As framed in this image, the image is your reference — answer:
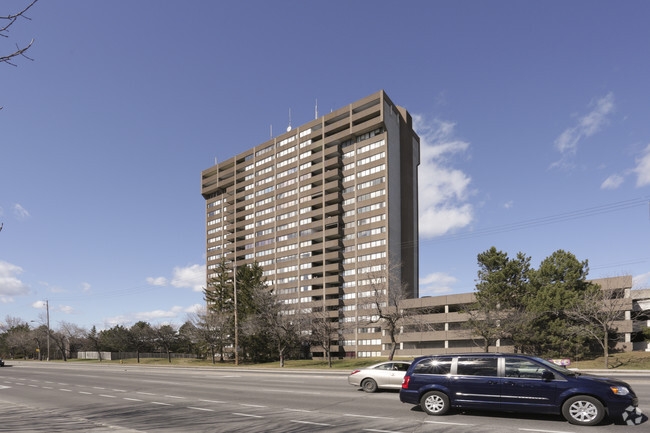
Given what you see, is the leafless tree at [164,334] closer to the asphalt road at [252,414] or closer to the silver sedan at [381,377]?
the asphalt road at [252,414]

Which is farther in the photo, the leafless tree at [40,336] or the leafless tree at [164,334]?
the leafless tree at [40,336]

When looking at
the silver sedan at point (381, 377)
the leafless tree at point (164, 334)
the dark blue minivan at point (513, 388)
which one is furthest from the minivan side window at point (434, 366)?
the leafless tree at point (164, 334)

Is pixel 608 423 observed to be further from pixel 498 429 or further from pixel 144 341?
pixel 144 341

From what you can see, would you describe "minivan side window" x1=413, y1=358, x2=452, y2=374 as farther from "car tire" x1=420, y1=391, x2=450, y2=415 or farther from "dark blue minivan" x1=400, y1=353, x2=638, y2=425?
"car tire" x1=420, y1=391, x2=450, y2=415

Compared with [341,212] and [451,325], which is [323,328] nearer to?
[451,325]

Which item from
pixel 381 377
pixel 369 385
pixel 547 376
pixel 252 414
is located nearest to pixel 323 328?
pixel 369 385

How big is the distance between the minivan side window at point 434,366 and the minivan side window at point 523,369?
1.67 m

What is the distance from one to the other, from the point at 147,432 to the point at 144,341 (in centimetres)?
8945

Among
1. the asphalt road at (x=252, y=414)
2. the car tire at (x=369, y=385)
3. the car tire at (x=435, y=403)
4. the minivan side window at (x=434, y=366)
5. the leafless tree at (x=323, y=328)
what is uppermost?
the minivan side window at (x=434, y=366)

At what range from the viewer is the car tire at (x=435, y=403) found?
42.0ft

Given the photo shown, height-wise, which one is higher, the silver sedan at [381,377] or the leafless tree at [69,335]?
the silver sedan at [381,377]

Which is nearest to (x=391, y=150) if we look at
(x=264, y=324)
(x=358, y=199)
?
(x=358, y=199)

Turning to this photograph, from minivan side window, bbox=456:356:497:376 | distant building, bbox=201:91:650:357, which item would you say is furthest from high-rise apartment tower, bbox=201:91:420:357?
minivan side window, bbox=456:356:497:376

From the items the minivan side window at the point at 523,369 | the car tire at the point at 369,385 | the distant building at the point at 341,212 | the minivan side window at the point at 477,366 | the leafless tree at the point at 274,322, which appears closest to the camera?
the minivan side window at the point at 523,369
